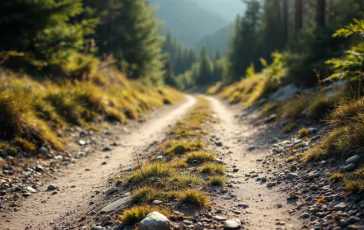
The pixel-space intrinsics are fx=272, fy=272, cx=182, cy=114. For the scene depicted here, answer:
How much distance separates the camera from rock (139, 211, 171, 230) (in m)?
2.89

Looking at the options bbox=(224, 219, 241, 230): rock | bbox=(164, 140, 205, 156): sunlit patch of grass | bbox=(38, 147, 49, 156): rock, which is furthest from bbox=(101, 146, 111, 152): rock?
bbox=(224, 219, 241, 230): rock

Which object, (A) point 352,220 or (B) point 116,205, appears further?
(B) point 116,205

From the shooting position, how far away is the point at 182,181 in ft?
13.6

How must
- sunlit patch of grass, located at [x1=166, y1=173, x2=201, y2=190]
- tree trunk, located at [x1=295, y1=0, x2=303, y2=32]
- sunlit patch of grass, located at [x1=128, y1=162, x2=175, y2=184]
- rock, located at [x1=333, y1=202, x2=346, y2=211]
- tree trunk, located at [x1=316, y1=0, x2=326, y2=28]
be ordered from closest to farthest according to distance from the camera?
rock, located at [x1=333, y1=202, x2=346, y2=211] → sunlit patch of grass, located at [x1=166, y1=173, x2=201, y2=190] → sunlit patch of grass, located at [x1=128, y1=162, x2=175, y2=184] → tree trunk, located at [x1=316, y1=0, x2=326, y2=28] → tree trunk, located at [x1=295, y1=0, x2=303, y2=32]

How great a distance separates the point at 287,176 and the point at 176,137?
3819 millimetres

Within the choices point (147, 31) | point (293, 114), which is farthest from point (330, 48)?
point (147, 31)

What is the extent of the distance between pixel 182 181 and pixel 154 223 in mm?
1268

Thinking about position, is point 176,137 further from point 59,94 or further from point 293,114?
point 59,94

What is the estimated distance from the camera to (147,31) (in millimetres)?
23906

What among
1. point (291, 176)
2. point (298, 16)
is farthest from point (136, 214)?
point (298, 16)

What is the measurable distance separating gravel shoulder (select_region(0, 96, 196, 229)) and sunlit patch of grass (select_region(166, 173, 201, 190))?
1.38 meters

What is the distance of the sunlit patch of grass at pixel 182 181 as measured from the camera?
160 inches

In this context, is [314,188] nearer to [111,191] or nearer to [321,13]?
[111,191]

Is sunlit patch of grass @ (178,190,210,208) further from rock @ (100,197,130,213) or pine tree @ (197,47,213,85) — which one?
pine tree @ (197,47,213,85)
